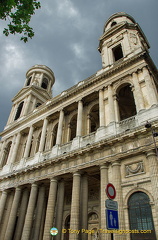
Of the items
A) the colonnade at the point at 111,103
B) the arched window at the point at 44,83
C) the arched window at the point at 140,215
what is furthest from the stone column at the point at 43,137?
the arched window at the point at 44,83

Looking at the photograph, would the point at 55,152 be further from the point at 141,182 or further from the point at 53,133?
the point at 141,182

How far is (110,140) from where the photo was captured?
1246 centimetres

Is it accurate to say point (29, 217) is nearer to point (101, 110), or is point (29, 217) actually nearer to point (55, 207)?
point (55, 207)

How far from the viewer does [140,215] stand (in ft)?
32.8

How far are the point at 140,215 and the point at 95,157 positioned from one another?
443 centimetres

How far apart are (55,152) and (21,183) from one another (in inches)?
181

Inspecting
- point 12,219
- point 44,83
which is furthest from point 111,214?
point 44,83

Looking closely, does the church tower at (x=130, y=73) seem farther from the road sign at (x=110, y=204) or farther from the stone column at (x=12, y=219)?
the stone column at (x=12, y=219)

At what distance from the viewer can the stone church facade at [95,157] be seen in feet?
34.8

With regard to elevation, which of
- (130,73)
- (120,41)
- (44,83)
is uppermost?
(44,83)

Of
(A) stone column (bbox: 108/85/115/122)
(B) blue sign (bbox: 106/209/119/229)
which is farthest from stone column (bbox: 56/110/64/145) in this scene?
(B) blue sign (bbox: 106/209/119/229)

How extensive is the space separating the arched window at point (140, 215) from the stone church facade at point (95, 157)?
0.04 meters

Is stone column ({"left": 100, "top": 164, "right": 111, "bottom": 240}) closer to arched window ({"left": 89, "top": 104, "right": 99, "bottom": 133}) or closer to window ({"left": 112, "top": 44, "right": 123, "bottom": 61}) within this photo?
arched window ({"left": 89, "top": 104, "right": 99, "bottom": 133})

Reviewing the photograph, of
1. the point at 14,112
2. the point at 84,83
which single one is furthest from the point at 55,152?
the point at 14,112
